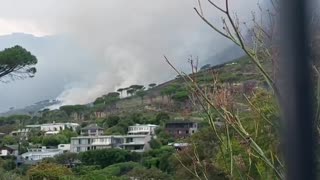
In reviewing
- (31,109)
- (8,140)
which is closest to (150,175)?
(8,140)

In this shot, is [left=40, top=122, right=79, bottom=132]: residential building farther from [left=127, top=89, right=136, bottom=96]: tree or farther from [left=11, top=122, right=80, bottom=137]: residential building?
[left=127, top=89, right=136, bottom=96]: tree

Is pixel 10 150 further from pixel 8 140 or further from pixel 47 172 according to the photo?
pixel 47 172

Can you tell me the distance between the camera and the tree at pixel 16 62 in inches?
727

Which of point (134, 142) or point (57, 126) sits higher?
point (57, 126)

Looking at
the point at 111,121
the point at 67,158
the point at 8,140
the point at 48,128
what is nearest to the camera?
the point at 67,158

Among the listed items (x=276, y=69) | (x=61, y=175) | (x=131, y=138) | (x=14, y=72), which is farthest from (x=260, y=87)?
(x=131, y=138)

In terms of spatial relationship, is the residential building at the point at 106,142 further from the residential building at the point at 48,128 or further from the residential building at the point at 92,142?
the residential building at the point at 48,128

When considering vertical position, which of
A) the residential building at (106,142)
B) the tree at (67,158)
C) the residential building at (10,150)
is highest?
the residential building at (106,142)

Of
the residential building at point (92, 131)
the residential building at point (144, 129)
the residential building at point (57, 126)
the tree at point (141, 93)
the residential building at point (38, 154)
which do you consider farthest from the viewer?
the tree at point (141, 93)

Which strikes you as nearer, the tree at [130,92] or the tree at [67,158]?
the tree at [67,158]

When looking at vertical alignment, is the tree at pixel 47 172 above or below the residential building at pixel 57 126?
below

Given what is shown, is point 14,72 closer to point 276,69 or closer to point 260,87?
point 260,87

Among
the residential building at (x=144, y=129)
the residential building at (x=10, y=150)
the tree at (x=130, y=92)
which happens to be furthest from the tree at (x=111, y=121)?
the tree at (x=130, y=92)

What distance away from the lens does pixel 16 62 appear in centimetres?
1861
